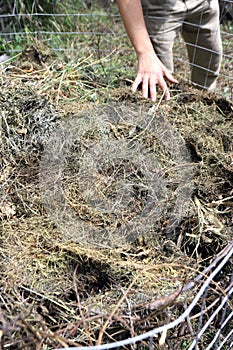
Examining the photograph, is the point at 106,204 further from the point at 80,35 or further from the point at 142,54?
the point at 80,35

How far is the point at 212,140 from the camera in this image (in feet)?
5.45

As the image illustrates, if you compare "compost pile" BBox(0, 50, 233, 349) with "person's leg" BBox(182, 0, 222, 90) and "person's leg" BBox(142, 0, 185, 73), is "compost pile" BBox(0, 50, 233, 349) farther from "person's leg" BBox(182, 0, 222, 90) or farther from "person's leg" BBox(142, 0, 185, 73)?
"person's leg" BBox(182, 0, 222, 90)

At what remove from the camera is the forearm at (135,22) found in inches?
72.1

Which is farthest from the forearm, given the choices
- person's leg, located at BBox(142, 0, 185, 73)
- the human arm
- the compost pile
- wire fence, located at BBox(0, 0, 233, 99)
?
wire fence, located at BBox(0, 0, 233, 99)

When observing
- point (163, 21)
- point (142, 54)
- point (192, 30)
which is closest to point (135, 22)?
Result: point (142, 54)

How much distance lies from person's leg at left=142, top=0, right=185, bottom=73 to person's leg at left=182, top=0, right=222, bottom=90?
6cm

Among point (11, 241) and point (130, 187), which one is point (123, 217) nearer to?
point (130, 187)

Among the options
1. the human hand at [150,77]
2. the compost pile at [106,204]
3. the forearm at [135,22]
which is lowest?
the compost pile at [106,204]

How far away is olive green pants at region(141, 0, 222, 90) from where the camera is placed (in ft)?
7.27

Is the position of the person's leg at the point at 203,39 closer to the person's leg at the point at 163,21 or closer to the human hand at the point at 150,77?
the person's leg at the point at 163,21

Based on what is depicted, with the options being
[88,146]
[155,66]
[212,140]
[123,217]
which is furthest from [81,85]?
[123,217]

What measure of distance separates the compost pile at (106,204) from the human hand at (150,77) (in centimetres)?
5

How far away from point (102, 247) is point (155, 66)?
2.85 feet

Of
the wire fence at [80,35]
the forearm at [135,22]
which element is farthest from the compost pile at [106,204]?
the wire fence at [80,35]
